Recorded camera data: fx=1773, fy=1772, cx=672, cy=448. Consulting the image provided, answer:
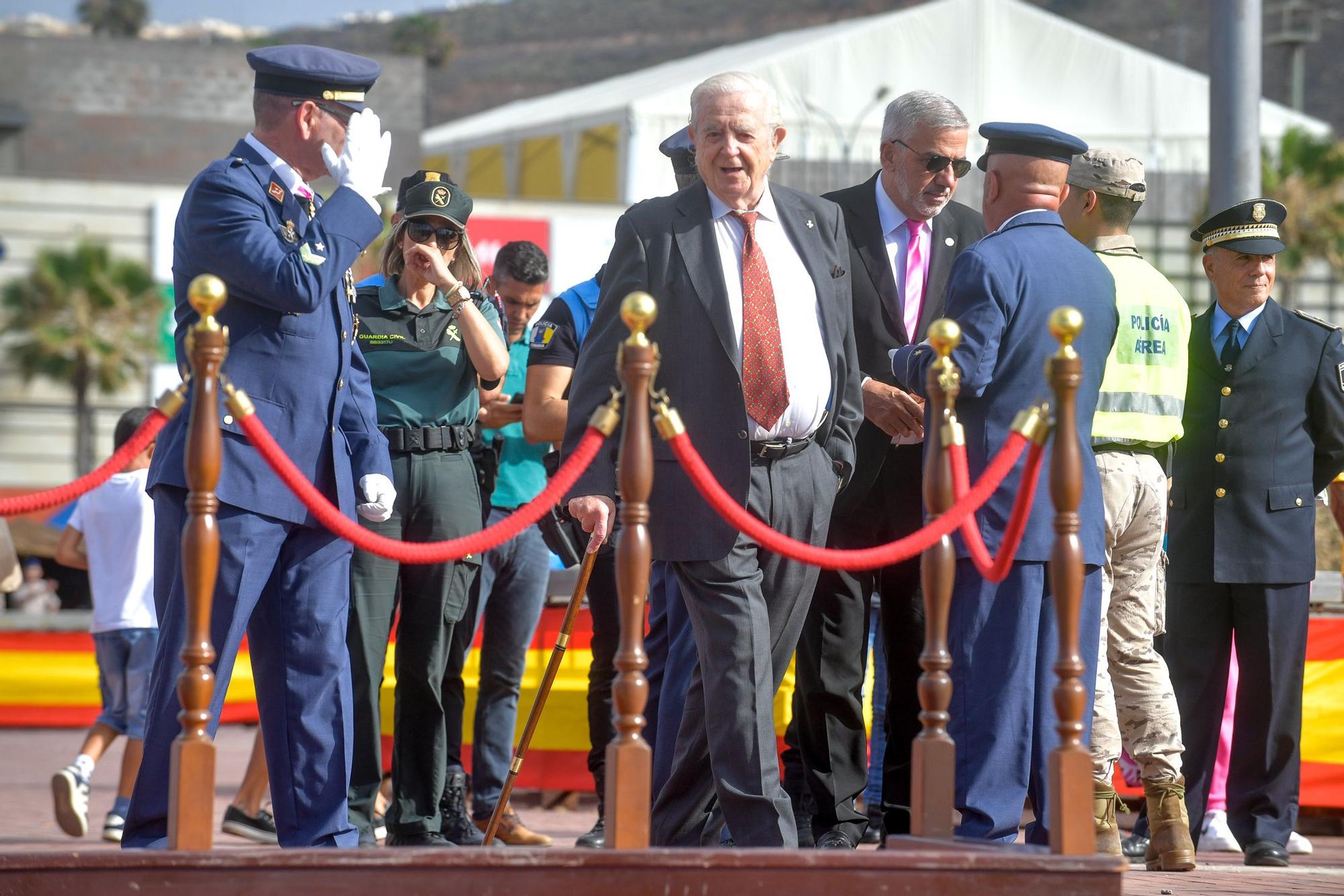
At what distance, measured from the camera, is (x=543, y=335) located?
20.3 feet

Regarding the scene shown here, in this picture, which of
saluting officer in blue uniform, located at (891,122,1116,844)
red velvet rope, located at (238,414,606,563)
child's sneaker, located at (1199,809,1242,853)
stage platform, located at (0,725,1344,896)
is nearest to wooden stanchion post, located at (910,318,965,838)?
stage platform, located at (0,725,1344,896)

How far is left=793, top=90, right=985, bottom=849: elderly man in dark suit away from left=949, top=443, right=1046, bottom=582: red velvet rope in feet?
3.55

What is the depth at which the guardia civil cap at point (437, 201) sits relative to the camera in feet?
19.1

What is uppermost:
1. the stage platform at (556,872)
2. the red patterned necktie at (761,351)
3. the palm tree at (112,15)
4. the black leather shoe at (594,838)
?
the palm tree at (112,15)

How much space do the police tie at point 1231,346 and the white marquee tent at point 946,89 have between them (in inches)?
1041

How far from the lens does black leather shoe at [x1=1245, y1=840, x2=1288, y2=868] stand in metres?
5.88

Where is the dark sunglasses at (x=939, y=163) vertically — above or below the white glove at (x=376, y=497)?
above

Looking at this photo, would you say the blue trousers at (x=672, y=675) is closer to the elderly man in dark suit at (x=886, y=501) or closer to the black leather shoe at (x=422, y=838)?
the elderly man in dark suit at (x=886, y=501)

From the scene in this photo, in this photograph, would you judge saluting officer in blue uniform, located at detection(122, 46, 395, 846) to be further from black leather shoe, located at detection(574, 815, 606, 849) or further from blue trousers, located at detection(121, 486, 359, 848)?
black leather shoe, located at detection(574, 815, 606, 849)

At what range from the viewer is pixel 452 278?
18.9ft

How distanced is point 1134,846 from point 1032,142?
2.53 metres

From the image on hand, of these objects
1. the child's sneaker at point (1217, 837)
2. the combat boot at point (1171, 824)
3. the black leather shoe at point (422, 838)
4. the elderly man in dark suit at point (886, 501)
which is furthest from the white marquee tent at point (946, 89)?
the combat boot at point (1171, 824)

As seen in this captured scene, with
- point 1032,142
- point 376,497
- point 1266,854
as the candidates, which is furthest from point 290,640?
point 1266,854

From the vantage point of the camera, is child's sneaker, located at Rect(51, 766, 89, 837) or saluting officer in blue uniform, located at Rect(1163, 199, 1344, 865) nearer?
saluting officer in blue uniform, located at Rect(1163, 199, 1344, 865)
